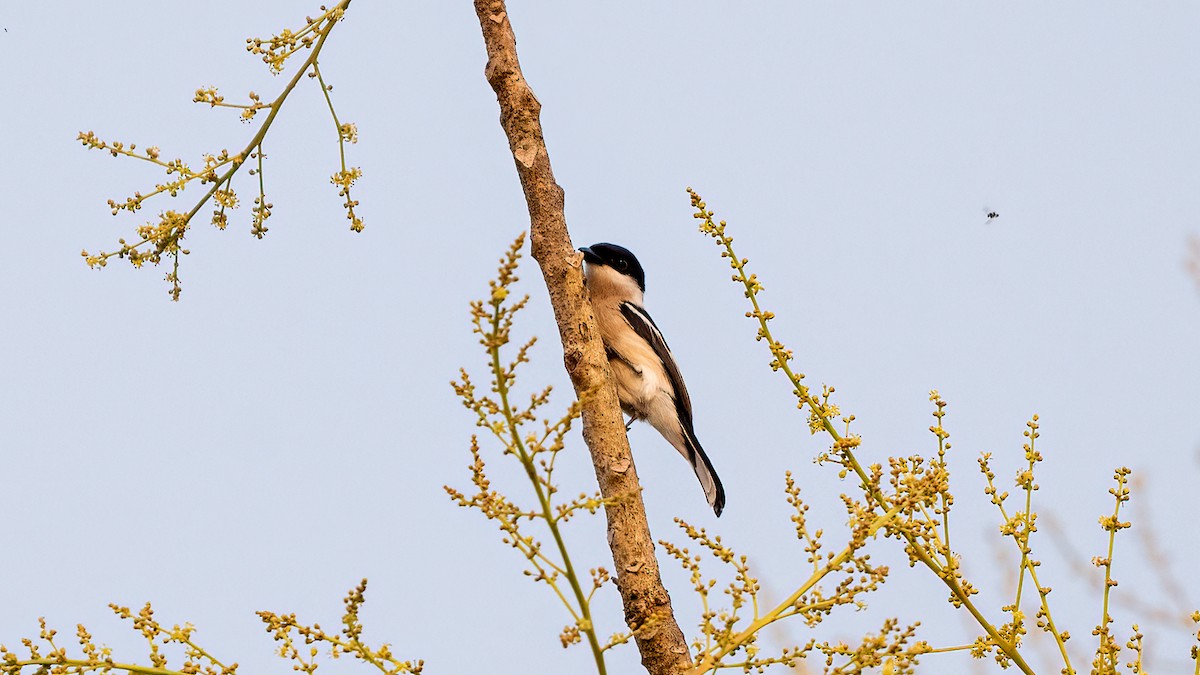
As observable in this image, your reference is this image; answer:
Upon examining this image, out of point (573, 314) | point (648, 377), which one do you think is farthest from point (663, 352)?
point (573, 314)

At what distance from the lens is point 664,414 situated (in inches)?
241

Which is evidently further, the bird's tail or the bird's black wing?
the bird's black wing

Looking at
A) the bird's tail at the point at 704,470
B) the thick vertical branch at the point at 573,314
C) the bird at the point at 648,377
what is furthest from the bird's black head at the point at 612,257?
the thick vertical branch at the point at 573,314

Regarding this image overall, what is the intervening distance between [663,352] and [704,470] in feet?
1.89

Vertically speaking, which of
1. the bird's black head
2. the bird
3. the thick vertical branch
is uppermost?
the bird's black head

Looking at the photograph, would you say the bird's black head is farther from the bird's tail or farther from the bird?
the bird's tail

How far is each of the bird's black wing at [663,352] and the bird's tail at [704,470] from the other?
7 centimetres

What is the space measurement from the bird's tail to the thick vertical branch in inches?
84.6

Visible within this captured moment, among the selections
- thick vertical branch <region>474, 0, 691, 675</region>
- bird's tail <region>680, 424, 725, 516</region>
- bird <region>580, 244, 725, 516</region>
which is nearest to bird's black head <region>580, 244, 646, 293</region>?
bird <region>580, 244, 725, 516</region>

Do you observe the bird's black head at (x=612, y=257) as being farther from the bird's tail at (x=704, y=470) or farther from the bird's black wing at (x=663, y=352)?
the bird's tail at (x=704, y=470)

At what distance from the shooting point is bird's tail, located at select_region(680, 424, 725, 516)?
5902 millimetres

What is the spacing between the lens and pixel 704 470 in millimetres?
6055

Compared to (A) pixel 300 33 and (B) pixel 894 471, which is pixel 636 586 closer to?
(B) pixel 894 471

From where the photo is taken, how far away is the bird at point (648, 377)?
19.8 ft
